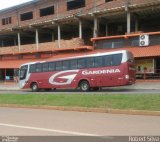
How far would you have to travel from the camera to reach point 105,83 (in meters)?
28.2

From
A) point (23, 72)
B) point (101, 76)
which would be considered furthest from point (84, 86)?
point (23, 72)

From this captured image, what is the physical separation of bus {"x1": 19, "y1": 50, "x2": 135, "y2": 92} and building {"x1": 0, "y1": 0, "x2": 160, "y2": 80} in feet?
17.8

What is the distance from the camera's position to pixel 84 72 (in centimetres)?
2942

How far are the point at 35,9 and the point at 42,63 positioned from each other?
16722 millimetres

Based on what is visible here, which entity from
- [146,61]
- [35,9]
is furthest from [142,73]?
[35,9]

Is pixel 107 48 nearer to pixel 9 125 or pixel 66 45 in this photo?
pixel 66 45

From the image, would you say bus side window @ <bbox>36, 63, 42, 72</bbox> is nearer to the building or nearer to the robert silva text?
the building

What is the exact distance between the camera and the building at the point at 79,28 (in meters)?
33.5

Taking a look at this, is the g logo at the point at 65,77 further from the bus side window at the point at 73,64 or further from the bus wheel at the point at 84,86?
the bus wheel at the point at 84,86

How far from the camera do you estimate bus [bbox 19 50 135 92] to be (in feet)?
89.2

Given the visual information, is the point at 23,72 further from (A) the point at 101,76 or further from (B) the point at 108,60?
(B) the point at 108,60

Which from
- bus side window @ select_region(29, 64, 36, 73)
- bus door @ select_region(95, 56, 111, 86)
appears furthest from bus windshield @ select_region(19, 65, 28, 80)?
bus door @ select_region(95, 56, 111, 86)

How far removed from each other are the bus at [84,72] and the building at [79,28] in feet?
17.8

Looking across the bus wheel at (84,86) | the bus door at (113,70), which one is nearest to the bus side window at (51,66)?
the bus wheel at (84,86)
